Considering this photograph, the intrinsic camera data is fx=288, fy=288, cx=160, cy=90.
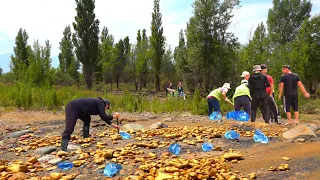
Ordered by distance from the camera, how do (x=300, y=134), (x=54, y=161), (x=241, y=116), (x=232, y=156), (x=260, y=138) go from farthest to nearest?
(x=241, y=116) → (x=260, y=138) → (x=300, y=134) → (x=54, y=161) → (x=232, y=156)

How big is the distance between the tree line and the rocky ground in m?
11.7

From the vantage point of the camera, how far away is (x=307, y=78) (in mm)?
23969

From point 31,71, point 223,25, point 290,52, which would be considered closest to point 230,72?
point 223,25

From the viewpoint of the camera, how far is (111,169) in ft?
13.4

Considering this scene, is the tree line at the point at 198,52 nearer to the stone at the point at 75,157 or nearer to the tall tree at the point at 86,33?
the tall tree at the point at 86,33

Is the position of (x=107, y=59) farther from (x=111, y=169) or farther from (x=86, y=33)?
(x=111, y=169)

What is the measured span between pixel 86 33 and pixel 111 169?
85.0 feet

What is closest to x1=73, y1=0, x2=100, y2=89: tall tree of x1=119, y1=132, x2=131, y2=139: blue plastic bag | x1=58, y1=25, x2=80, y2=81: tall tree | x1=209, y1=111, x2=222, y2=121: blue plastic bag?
x1=58, y1=25, x2=80, y2=81: tall tree

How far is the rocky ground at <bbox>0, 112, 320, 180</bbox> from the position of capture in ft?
12.4

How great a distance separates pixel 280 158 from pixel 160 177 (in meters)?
1.80

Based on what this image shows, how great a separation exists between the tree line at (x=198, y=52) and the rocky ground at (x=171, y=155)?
11.7 meters

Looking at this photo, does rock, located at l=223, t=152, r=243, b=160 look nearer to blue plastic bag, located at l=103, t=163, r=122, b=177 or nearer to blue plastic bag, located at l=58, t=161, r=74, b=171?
blue plastic bag, located at l=103, t=163, r=122, b=177

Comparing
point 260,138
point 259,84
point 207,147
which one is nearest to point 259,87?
point 259,84

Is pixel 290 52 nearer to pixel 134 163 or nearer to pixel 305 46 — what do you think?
pixel 305 46
